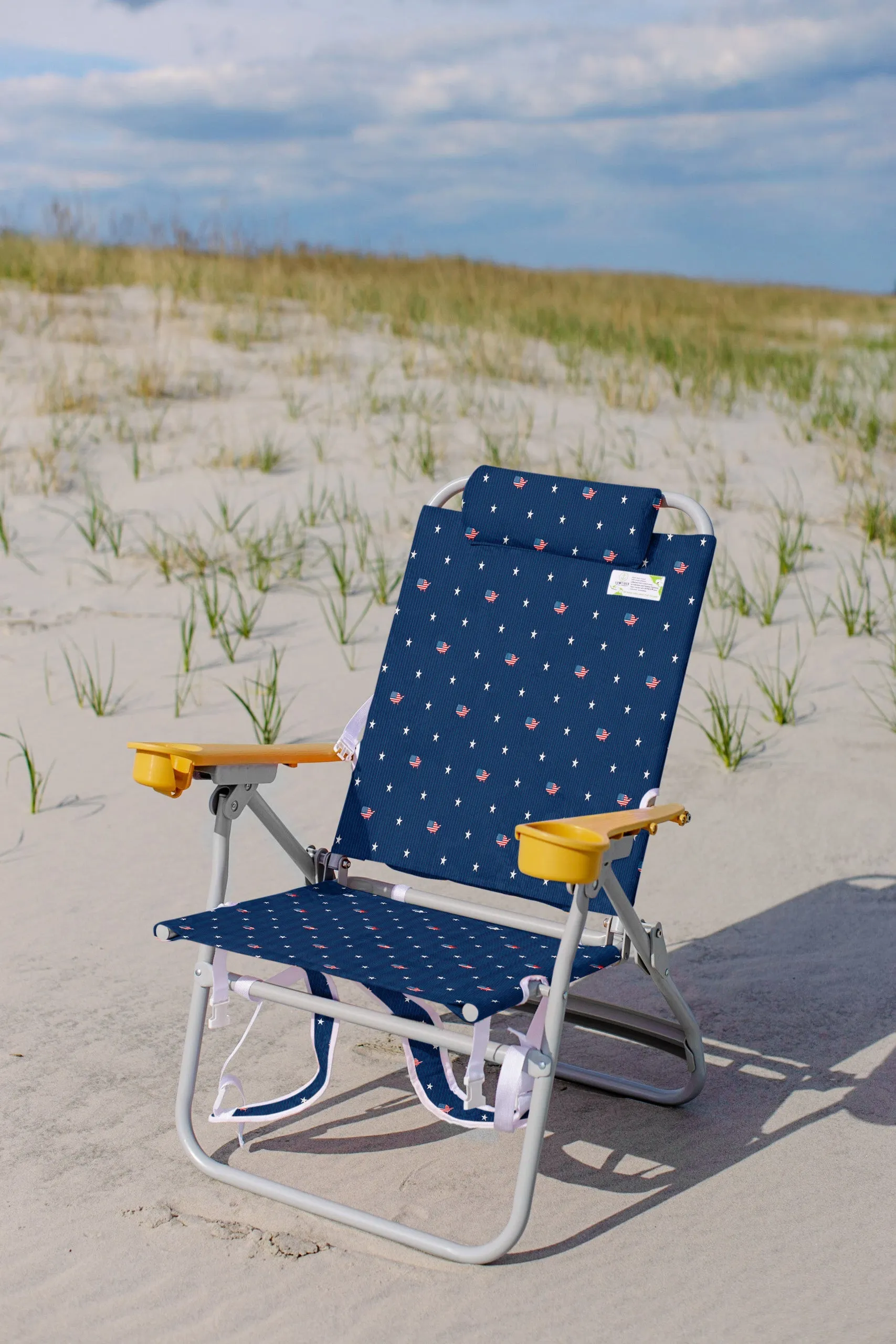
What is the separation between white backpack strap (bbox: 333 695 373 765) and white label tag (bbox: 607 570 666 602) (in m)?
0.62

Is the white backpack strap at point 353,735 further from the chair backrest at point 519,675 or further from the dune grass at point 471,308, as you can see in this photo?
the dune grass at point 471,308

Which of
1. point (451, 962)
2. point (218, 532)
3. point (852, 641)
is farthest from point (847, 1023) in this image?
point (218, 532)

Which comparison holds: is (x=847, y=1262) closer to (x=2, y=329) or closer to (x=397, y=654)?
(x=397, y=654)

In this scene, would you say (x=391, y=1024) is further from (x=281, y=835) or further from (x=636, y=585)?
(x=636, y=585)

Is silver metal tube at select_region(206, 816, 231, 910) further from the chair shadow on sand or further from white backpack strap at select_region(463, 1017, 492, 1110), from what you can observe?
white backpack strap at select_region(463, 1017, 492, 1110)

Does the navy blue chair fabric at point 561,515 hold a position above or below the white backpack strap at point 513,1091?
above

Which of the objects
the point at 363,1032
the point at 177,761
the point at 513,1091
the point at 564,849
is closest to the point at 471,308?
the point at 363,1032

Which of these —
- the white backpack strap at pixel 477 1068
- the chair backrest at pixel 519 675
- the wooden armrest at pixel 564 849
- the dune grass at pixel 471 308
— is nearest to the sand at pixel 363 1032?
the white backpack strap at pixel 477 1068

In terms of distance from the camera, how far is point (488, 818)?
3.07 meters

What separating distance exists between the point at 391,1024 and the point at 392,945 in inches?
8.8

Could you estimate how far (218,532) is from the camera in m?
6.80

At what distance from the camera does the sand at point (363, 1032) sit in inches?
89.9

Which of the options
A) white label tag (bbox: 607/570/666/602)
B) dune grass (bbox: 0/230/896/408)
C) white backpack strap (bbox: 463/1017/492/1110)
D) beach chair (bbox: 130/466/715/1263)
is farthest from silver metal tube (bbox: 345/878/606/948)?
dune grass (bbox: 0/230/896/408)

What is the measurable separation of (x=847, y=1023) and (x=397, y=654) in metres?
1.39
